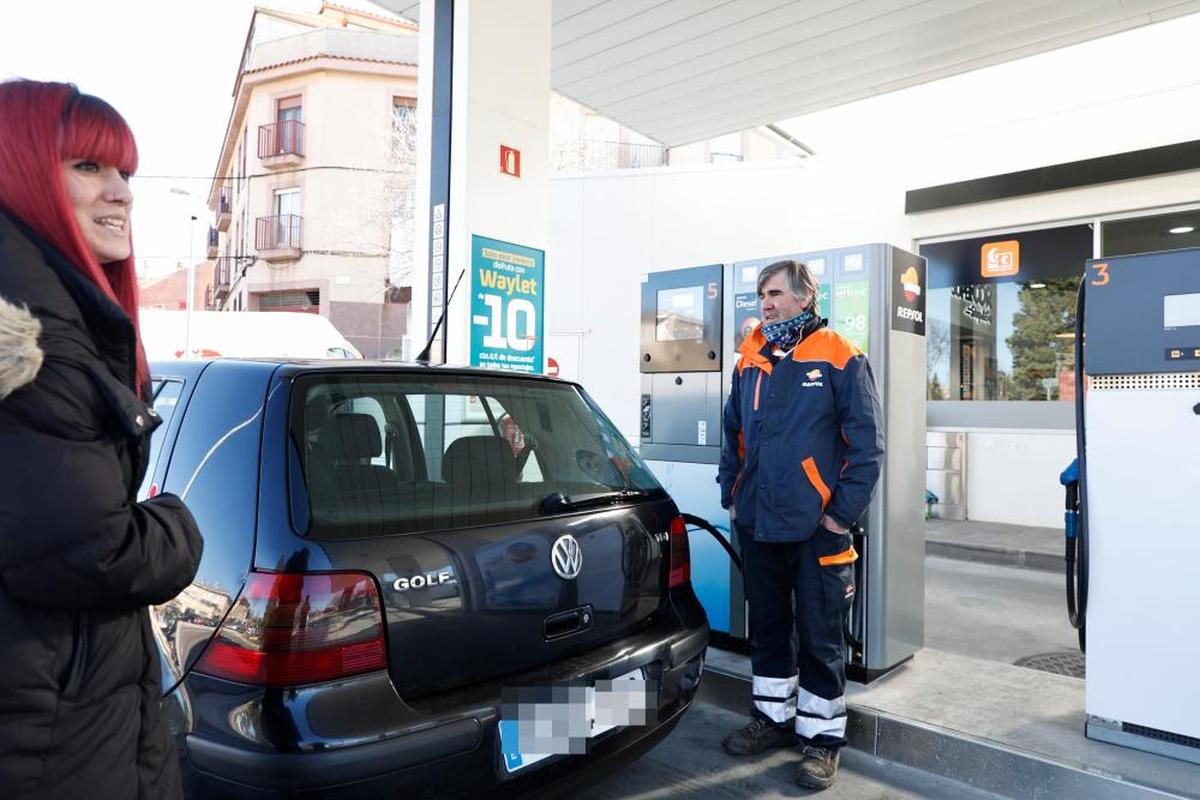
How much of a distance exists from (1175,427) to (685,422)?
235cm

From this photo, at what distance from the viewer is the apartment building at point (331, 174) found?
2870cm

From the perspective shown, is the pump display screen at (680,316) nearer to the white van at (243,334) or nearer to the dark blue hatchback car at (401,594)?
the dark blue hatchback car at (401,594)

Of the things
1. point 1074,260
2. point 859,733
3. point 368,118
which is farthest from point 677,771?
point 368,118

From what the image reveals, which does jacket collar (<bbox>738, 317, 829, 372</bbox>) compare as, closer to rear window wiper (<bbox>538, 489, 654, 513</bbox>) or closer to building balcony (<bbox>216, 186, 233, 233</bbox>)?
rear window wiper (<bbox>538, 489, 654, 513</bbox>)

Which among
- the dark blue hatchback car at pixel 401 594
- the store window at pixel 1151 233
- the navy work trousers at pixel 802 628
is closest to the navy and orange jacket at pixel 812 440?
the navy work trousers at pixel 802 628

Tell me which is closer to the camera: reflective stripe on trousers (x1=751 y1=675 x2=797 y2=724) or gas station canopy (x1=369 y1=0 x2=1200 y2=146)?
reflective stripe on trousers (x1=751 y1=675 x2=797 y2=724)

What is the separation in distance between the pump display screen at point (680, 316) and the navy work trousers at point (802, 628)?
1544 millimetres

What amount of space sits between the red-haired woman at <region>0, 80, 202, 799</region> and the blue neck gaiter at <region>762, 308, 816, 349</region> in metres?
2.48

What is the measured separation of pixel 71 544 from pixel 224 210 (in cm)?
4455

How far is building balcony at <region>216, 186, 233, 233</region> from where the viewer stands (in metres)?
39.8

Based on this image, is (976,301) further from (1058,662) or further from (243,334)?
(243,334)

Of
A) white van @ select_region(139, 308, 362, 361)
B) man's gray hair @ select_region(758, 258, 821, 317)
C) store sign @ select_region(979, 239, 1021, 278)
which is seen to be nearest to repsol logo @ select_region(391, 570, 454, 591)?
man's gray hair @ select_region(758, 258, 821, 317)

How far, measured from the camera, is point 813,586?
315cm

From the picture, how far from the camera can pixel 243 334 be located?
16250 millimetres
